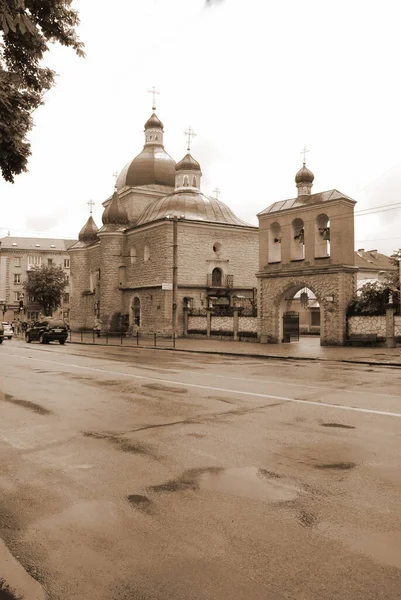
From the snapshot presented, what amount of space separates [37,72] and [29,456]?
20.9ft

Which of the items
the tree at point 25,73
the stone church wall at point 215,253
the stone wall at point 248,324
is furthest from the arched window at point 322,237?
the tree at point 25,73

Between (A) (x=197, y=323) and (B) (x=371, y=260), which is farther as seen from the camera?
(B) (x=371, y=260)

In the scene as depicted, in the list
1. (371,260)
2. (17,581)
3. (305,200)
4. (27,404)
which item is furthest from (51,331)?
(371,260)

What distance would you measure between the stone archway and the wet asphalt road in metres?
16.1

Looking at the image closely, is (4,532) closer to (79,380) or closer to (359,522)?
(359,522)

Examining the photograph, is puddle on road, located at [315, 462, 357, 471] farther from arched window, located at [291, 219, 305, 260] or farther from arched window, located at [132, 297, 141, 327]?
arched window, located at [132, 297, 141, 327]

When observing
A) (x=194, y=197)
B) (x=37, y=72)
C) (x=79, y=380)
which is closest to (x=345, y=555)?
(x=37, y=72)

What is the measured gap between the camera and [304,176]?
99.2ft

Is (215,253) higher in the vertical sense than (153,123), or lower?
lower

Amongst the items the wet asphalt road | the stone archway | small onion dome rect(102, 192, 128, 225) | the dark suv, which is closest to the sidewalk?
the stone archway

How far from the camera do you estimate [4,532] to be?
3.68m

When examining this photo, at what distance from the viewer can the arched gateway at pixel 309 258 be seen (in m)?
25.1

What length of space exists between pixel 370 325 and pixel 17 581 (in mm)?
23143

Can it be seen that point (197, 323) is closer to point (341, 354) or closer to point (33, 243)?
point (341, 354)
